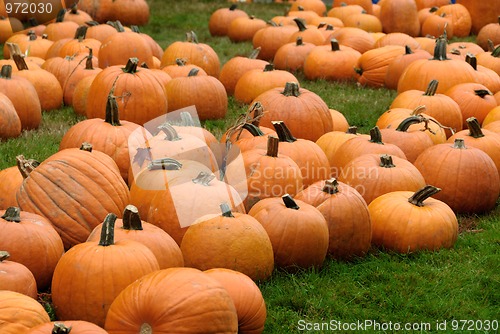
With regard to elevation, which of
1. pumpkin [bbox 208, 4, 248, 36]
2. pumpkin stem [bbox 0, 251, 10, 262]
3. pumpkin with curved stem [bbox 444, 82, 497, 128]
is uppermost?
pumpkin stem [bbox 0, 251, 10, 262]

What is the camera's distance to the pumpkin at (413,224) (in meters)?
4.65

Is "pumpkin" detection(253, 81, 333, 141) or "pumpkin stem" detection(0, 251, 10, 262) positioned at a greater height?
"pumpkin stem" detection(0, 251, 10, 262)

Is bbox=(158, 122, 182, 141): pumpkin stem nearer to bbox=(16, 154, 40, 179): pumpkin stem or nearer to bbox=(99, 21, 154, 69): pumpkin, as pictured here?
bbox=(16, 154, 40, 179): pumpkin stem

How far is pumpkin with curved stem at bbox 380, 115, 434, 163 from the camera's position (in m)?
5.82

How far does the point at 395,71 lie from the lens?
8.60 metres

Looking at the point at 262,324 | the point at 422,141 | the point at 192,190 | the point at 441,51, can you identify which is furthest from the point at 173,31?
the point at 262,324

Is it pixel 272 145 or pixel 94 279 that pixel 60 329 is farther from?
pixel 272 145

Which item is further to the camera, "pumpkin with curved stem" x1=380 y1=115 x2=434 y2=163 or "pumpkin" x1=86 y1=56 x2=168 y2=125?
"pumpkin" x1=86 y1=56 x2=168 y2=125

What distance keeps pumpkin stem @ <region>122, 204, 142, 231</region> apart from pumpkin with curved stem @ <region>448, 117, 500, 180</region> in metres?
2.79

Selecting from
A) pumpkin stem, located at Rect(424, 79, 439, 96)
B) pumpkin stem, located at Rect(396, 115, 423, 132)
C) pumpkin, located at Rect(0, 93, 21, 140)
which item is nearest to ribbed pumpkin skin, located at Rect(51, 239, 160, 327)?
pumpkin stem, located at Rect(396, 115, 423, 132)

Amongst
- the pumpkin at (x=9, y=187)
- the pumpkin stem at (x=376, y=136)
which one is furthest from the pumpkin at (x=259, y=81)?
the pumpkin at (x=9, y=187)

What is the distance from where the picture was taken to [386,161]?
17.0ft

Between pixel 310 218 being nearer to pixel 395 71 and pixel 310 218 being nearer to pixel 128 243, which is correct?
pixel 128 243

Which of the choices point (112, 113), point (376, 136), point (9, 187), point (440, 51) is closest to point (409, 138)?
point (376, 136)
